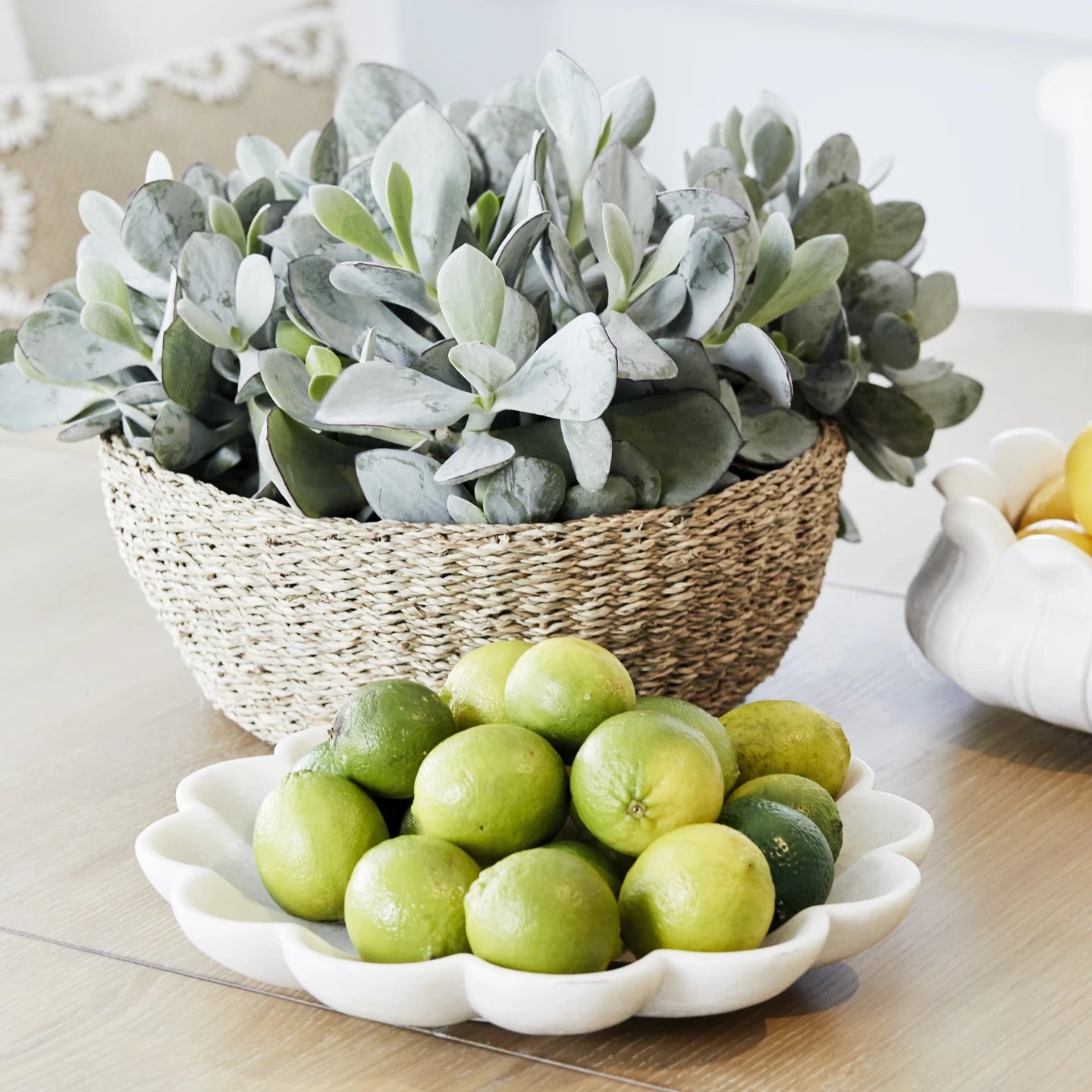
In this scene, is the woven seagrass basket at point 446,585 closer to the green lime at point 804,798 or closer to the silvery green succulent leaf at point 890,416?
the silvery green succulent leaf at point 890,416

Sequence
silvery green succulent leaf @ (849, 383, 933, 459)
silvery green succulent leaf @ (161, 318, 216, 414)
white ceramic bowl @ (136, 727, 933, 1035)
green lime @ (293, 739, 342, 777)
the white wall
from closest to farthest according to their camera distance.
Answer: white ceramic bowl @ (136, 727, 933, 1035) < green lime @ (293, 739, 342, 777) < silvery green succulent leaf @ (161, 318, 216, 414) < silvery green succulent leaf @ (849, 383, 933, 459) < the white wall

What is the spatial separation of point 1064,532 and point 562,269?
0.35 metres

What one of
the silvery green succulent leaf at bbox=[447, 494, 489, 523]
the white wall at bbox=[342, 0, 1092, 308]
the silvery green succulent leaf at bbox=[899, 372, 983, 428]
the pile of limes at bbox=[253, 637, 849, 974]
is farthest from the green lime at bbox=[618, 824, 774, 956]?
the white wall at bbox=[342, 0, 1092, 308]

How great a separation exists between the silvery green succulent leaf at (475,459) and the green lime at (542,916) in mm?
196

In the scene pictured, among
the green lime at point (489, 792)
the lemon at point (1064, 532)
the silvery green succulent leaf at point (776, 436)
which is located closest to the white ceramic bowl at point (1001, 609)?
the lemon at point (1064, 532)

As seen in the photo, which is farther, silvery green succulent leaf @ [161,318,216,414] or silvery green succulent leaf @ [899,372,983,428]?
silvery green succulent leaf @ [899,372,983,428]

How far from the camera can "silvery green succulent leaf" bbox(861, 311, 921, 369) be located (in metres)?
0.86

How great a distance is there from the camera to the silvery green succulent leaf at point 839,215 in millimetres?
859

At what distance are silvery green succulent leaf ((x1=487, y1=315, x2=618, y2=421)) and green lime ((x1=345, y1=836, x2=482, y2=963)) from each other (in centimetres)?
21

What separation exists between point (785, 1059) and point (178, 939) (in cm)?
28

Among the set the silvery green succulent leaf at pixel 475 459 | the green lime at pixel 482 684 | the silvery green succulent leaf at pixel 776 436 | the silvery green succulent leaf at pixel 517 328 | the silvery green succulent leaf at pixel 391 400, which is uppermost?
the silvery green succulent leaf at pixel 517 328

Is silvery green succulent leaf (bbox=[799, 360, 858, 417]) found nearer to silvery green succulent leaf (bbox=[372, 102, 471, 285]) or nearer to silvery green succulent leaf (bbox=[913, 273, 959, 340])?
silvery green succulent leaf (bbox=[913, 273, 959, 340])

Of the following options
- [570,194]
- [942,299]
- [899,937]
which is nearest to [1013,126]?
[942,299]

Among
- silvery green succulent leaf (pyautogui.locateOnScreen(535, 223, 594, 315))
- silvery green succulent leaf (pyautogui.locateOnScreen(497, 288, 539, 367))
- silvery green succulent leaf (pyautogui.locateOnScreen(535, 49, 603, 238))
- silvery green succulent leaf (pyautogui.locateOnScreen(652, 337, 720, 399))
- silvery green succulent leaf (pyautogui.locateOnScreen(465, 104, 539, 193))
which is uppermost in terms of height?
silvery green succulent leaf (pyautogui.locateOnScreen(535, 49, 603, 238))
